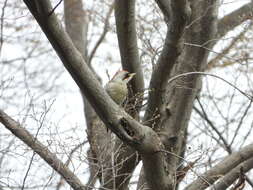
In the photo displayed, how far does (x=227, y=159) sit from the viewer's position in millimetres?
6105

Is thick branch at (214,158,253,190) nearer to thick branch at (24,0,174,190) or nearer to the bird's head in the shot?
thick branch at (24,0,174,190)

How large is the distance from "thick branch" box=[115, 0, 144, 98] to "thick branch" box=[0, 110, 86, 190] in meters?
1.50

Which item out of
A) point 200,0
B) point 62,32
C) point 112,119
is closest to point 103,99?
point 112,119

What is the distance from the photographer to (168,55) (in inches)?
175

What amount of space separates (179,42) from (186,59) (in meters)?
1.47

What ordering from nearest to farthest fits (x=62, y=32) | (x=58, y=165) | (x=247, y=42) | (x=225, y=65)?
(x=62, y=32), (x=58, y=165), (x=247, y=42), (x=225, y=65)

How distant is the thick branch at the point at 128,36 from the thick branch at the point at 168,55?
0.88 metres

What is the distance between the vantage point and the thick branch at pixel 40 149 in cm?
507

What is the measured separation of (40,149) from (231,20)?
495cm

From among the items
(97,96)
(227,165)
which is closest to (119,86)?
(227,165)

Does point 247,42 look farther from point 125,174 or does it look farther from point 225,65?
point 125,174

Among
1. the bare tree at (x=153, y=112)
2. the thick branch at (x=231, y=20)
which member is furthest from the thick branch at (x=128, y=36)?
the thick branch at (x=231, y=20)

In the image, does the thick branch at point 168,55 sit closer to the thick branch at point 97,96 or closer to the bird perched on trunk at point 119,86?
the thick branch at point 97,96

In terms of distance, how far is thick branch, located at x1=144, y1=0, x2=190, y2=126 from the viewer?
403cm
